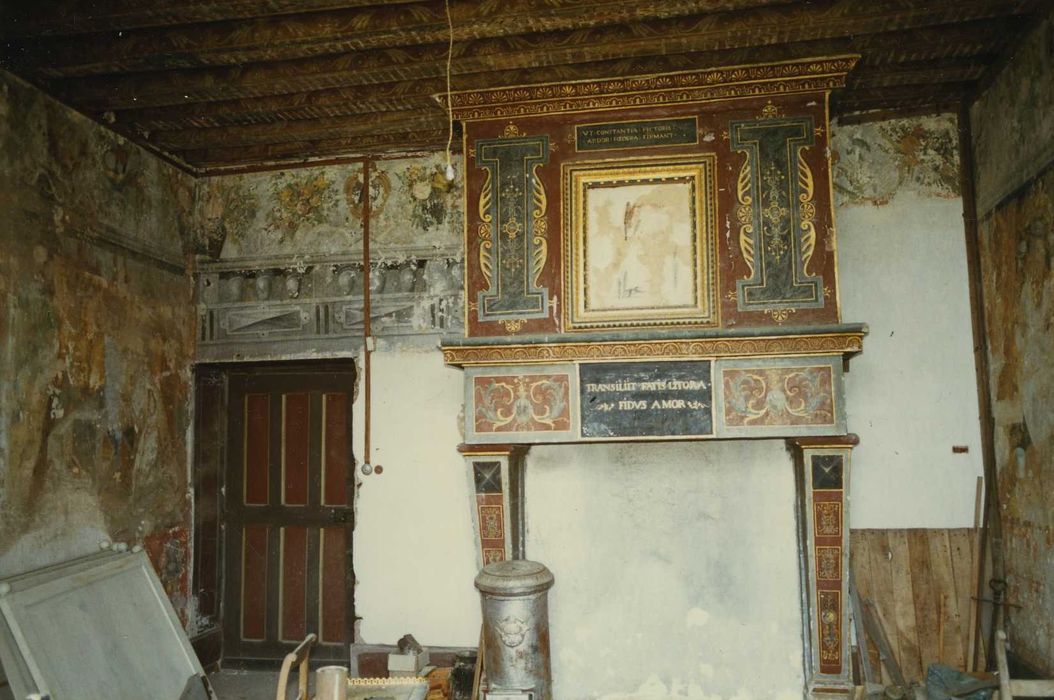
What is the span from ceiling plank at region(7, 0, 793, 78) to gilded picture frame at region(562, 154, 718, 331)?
2.93ft

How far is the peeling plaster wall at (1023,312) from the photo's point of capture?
388 cm

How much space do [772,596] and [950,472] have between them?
1.34 m

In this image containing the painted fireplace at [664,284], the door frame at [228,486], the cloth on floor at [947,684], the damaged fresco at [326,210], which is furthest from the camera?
the door frame at [228,486]

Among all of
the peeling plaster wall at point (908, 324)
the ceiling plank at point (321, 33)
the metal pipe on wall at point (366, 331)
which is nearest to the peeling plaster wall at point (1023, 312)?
the peeling plaster wall at point (908, 324)

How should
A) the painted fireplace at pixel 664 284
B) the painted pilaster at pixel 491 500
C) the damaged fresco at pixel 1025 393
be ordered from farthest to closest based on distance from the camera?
the painted pilaster at pixel 491 500 → the painted fireplace at pixel 664 284 → the damaged fresco at pixel 1025 393

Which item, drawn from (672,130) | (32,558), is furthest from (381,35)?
(32,558)

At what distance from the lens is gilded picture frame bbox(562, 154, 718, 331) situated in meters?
4.53

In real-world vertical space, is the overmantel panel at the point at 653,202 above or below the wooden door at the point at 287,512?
A: above

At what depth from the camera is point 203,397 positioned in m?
5.78

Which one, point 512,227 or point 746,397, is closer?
point 746,397

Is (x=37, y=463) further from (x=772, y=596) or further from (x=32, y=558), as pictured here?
(x=772, y=596)

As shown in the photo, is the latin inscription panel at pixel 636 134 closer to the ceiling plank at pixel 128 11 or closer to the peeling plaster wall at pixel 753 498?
the peeling plaster wall at pixel 753 498

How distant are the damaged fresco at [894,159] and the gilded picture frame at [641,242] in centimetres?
114

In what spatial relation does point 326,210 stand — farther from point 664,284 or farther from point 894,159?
point 894,159
